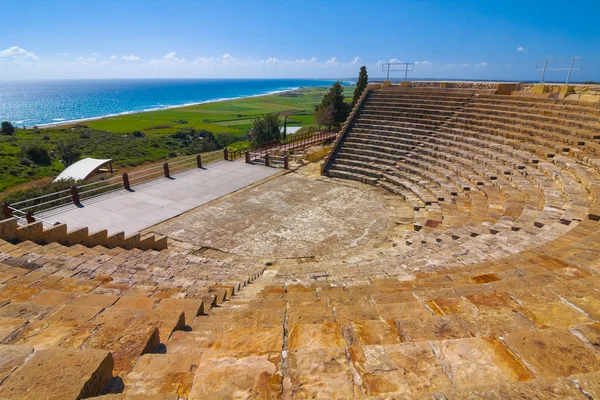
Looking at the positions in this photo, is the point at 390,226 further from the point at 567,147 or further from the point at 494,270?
the point at 567,147

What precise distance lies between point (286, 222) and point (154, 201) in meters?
5.57

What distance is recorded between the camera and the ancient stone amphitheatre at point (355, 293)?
2.21m

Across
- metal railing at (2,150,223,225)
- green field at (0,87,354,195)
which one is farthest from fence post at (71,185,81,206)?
green field at (0,87,354,195)

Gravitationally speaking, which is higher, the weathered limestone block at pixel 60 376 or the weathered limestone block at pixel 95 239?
the weathered limestone block at pixel 60 376

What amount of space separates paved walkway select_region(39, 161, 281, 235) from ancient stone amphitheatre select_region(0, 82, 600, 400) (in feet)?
3.35

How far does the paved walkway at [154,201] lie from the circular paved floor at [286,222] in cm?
82

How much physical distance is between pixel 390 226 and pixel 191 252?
671 cm

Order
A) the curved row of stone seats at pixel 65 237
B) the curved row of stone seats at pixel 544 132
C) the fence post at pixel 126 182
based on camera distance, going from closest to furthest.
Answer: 1. the curved row of stone seats at pixel 65 237
2. the curved row of stone seats at pixel 544 132
3. the fence post at pixel 126 182

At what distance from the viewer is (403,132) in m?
17.4

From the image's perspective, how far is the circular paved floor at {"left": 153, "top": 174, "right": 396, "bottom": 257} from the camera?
965 cm

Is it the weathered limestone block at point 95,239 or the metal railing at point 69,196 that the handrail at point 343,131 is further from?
the weathered limestone block at point 95,239

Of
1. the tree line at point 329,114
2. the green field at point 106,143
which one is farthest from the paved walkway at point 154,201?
the green field at point 106,143

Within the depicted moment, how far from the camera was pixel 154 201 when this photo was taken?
1248cm

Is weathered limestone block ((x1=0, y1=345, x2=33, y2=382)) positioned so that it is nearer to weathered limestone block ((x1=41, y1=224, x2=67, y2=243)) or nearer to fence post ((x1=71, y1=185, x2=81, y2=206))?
weathered limestone block ((x1=41, y1=224, x2=67, y2=243))
